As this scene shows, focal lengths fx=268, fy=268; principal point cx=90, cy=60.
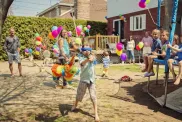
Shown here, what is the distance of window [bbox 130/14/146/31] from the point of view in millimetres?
20859

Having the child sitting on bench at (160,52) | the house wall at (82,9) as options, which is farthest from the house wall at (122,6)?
the child sitting on bench at (160,52)

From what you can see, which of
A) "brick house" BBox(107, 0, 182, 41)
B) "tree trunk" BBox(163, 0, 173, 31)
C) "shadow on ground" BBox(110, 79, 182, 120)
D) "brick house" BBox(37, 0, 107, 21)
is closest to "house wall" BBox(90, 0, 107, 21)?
"brick house" BBox(37, 0, 107, 21)

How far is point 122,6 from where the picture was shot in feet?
76.4

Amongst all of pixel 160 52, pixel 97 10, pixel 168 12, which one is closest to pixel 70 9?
pixel 97 10

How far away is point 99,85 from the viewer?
9.05m

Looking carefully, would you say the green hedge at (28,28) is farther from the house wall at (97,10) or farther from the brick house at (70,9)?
the house wall at (97,10)

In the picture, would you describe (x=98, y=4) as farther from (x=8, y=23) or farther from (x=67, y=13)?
(x=8, y=23)

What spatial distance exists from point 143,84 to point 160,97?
2104mm

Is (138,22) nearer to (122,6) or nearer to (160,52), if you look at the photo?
(122,6)

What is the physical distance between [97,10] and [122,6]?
636 inches

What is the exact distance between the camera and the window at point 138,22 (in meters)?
20.9

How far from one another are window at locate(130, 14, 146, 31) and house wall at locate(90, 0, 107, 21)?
1697cm

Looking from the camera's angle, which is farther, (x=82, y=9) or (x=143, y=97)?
(x=82, y=9)

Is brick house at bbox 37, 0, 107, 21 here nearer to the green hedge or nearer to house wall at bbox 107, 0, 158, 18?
house wall at bbox 107, 0, 158, 18
